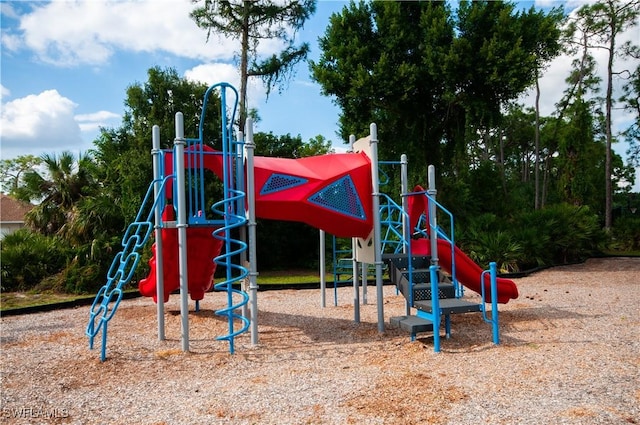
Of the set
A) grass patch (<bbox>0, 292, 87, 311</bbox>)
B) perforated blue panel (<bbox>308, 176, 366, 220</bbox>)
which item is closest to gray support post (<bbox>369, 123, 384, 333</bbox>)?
perforated blue panel (<bbox>308, 176, 366, 220</bbox>)

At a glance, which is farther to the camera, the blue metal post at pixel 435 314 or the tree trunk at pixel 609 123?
the tree trunk at pixel 609 123

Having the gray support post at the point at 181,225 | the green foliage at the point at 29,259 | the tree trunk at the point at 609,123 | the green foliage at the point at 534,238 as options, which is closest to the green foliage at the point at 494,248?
the green foliage at the point at 534,238

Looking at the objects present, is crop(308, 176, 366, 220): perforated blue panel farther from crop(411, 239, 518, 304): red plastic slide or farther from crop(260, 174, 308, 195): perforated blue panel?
crop(411, 239, 518, 304): red plastic slide

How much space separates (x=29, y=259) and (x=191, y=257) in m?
7.70

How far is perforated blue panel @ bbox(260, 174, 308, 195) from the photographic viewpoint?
256 inches

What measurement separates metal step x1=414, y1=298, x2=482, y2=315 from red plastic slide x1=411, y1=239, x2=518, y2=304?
3.43ft

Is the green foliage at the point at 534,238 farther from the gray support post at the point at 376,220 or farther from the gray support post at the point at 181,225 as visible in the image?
the gray support post at the point at 181,225

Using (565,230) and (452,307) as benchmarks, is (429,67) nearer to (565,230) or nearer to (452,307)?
(565,230)

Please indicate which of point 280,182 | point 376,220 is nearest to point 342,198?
point 376,220

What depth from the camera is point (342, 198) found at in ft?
22.5

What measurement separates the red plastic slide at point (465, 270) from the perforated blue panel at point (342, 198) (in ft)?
3.20

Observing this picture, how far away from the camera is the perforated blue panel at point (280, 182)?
21.3 feet

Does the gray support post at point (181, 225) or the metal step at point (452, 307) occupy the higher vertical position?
the gray support post at point (181, 225)

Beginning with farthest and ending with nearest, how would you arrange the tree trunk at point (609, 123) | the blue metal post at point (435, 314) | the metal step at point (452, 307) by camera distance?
1. the tree trunk at point (609, 123)
2. the metal step at point (452, 307)
3. the blue metal post at point (435, 314)
